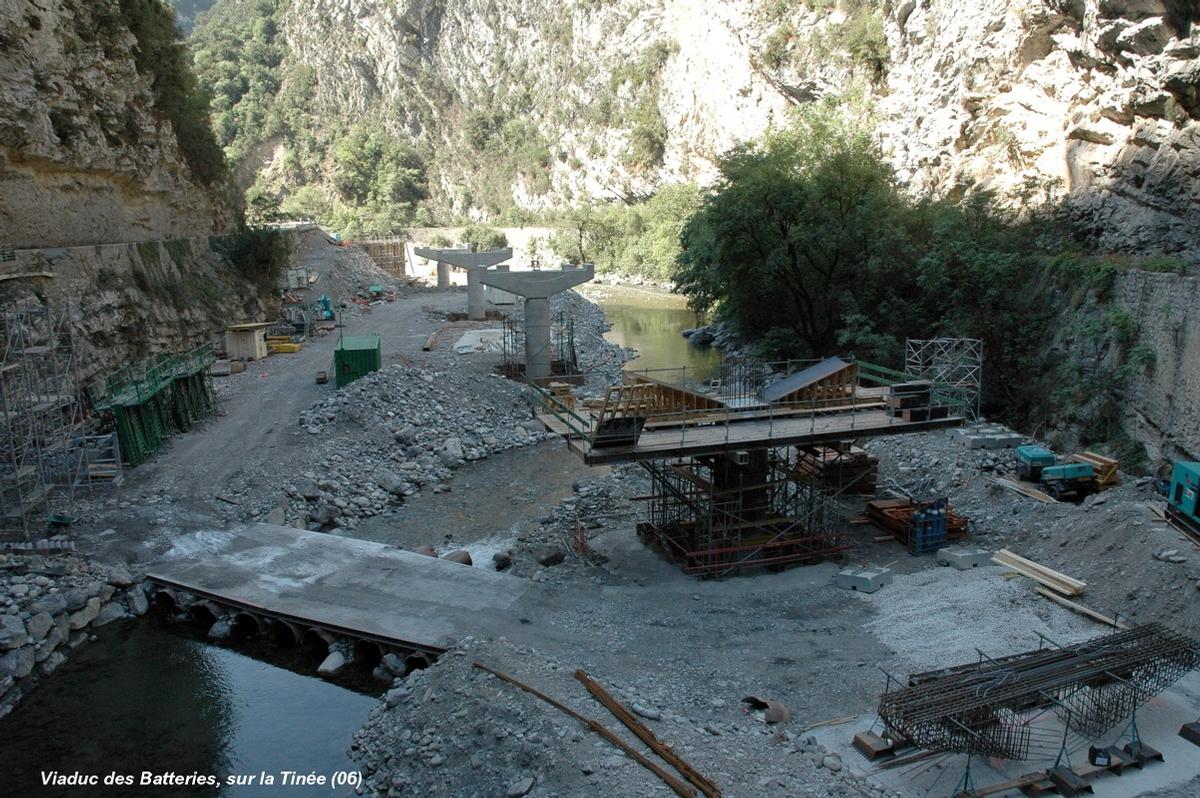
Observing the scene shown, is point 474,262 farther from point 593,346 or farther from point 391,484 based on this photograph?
point 391,484

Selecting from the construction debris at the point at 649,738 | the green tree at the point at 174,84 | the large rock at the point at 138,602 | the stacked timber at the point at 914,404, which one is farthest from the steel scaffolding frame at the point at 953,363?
the green tree at the point at 174,84

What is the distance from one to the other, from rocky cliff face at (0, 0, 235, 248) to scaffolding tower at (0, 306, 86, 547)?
7.79 m

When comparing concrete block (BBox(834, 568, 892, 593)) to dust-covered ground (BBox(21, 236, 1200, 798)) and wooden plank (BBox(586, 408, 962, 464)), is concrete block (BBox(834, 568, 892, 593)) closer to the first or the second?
dust-covered ground (BBox(21, 236, 1200, 798))

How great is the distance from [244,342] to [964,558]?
2863cm

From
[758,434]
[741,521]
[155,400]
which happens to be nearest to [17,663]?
[155,400]

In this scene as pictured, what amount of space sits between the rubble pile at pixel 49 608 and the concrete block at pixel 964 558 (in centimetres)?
1584

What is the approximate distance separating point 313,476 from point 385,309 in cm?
2883

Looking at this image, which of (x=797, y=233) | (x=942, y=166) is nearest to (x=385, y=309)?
(x=797, y=233)

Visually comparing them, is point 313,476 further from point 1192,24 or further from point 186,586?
point 1192,24

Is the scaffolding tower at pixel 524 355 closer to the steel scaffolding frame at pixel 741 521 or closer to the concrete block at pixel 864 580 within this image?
the steel scaffolding frame at pixel 741 521

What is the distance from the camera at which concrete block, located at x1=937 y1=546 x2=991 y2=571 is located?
53.5 feet

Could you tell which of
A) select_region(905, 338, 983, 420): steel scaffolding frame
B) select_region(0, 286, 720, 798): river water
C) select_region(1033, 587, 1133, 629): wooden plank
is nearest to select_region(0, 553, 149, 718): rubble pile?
select_region(0, 286, 720, 798): river water

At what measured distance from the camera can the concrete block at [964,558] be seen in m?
16.3

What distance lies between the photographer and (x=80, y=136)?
2877 centimetres
